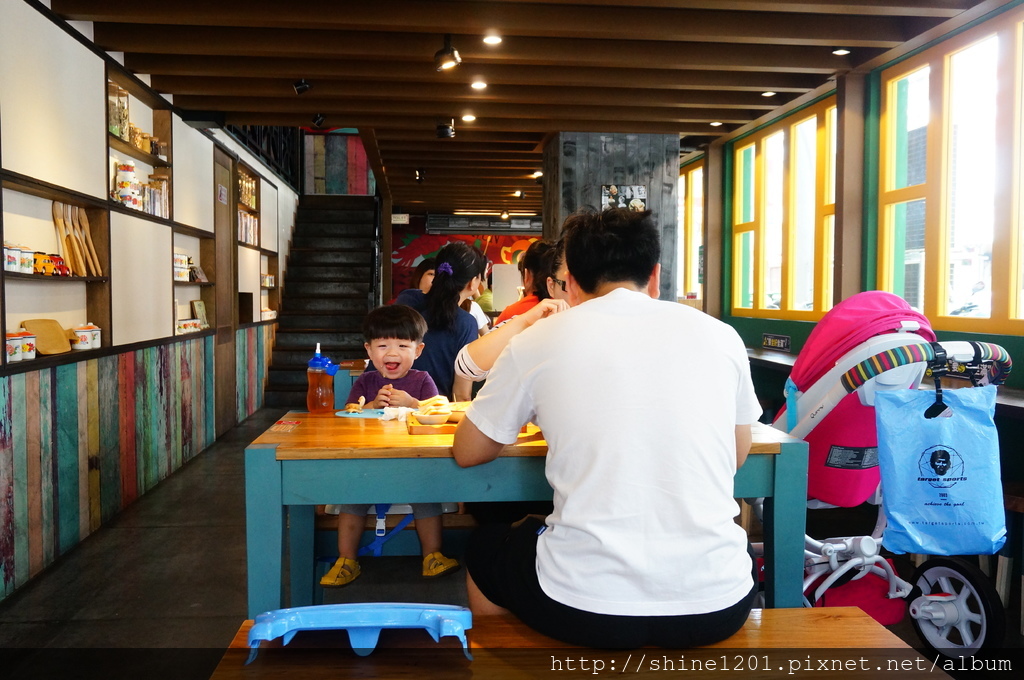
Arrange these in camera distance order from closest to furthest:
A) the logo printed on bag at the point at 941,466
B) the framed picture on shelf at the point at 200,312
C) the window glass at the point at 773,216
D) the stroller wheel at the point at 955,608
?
the logo printed on bag at the point at 941,466
the stroller wheel at the point at 955,608
the framed picture on shelf at the point at 200,312
the window glass at the point at 773,216

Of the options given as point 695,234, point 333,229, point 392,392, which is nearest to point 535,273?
point 392,392

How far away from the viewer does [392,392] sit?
2896 mm

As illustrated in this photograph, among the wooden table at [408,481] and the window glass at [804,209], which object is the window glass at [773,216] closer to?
the window glass at [804,209]

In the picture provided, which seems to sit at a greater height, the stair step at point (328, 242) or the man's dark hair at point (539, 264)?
the stair step at point (328, 242)

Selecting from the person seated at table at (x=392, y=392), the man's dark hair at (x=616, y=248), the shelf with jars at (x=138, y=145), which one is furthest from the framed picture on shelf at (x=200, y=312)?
the man's dark hair at (x=616, y=248)

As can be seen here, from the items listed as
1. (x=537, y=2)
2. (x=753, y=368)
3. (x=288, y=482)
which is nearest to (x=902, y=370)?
(x=288, y=482)

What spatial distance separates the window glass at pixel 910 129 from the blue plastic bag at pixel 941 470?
3617 mm

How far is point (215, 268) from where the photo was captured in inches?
270

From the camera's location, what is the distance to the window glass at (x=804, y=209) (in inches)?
267

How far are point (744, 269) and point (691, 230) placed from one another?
1.52m

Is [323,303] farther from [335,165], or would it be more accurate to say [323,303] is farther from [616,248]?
[616,248]

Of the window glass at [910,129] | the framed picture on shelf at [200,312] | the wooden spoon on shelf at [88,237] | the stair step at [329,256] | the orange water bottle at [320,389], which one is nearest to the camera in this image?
the orange water bottle at [320,389]

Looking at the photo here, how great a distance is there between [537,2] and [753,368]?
4205 mm

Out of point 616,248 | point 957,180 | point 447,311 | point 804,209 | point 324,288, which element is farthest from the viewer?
point 324,288
